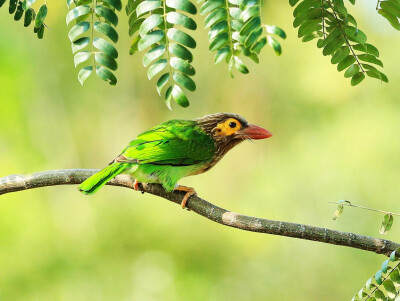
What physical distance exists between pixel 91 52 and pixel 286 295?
7220 millimetres

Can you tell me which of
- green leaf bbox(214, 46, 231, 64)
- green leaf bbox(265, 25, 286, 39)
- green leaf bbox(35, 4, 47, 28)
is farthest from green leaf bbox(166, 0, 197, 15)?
green leaf bbox(35, 4, 47, 28)

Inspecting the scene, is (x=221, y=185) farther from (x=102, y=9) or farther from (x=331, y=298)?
(x=102, y=9)

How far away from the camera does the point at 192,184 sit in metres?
8.97

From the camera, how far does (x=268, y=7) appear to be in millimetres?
9219

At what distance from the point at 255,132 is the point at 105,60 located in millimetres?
1480

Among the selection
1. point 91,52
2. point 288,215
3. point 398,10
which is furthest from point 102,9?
point 288,215

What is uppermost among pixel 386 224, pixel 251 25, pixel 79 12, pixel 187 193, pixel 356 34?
pixel 79 12

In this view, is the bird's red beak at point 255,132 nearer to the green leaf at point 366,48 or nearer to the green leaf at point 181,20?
the green leaf at point 366,48

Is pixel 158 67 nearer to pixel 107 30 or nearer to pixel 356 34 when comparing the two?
pixel 107 30

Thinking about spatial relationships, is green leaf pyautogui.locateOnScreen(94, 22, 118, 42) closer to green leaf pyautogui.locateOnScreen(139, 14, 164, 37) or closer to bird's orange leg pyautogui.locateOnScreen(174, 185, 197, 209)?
green leaf pyautogui.locateOnScreen(139, 14, 164, 37)

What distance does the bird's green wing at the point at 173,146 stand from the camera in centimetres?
299

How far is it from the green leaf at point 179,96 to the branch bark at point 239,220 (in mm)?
593

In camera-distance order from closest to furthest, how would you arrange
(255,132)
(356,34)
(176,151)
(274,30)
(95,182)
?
(274,30) < (356,34) < (95,182) < (176,151) < (255,132)

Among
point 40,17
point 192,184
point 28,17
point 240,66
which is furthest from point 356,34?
point 192,184
